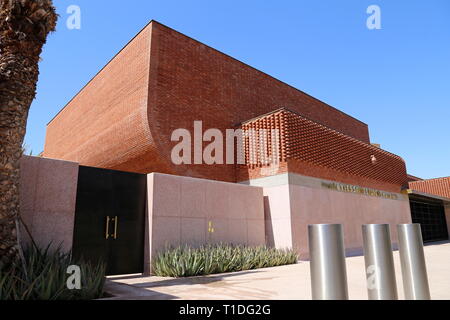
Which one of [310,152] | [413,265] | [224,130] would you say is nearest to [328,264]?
[413,265]

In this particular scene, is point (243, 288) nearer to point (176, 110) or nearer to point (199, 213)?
point (199, 213)

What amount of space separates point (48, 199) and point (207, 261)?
4.77 meters

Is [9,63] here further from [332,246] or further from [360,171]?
[360,171]

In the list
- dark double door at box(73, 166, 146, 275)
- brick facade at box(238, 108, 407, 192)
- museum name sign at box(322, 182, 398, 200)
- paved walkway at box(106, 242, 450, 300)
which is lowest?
paved walkway at box(106, 242, 450, 300)

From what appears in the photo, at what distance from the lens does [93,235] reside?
9.05 m

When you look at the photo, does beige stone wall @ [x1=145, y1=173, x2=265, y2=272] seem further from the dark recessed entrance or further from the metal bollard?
the dark recessed entrance

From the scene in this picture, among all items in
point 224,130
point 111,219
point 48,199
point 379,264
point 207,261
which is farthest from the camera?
point 224,130

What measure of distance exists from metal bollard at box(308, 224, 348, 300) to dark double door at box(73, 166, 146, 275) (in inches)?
280

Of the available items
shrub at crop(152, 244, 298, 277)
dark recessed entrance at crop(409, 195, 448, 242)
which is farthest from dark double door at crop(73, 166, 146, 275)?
dark recessed entrance at crop(409, 195, 448, 242)

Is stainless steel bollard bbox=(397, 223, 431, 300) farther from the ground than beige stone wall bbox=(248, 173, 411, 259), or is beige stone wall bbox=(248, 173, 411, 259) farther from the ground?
beige stone wall bbox=(248, 173, 411, 259)

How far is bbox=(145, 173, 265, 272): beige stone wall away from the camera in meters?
10.1

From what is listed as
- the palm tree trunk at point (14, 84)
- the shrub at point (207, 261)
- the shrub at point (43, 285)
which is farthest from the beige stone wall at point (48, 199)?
the shrub at point (207, 261)

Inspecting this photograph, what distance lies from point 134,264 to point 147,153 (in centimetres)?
585

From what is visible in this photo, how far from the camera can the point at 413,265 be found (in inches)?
177
